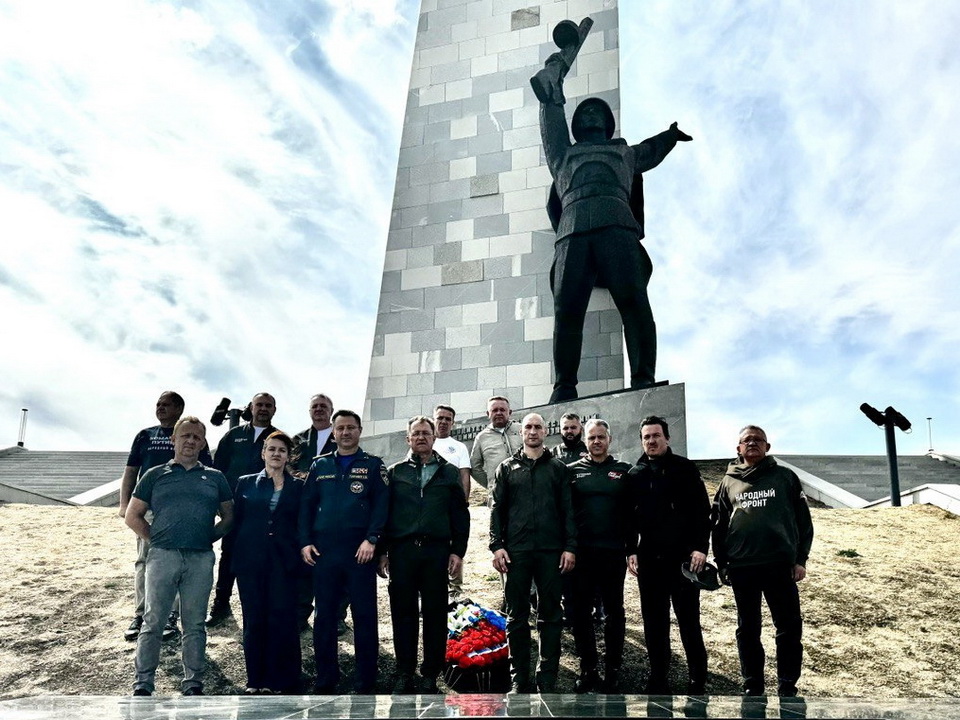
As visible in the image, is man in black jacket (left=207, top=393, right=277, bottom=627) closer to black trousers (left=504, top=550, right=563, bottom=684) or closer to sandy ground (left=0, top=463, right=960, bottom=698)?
sandy ground (left=0, top=463, right=960, bottom=698)

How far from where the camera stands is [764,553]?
189 inches

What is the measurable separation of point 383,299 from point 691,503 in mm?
8182

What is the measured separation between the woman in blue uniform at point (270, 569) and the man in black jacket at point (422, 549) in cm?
→ 57

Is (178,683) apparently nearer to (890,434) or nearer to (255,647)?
(255,647)

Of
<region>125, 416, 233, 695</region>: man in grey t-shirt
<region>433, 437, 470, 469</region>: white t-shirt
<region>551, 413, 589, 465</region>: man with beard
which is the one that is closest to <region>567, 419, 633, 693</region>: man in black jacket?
<region>551, 413, 589, 465</region>: man with beard

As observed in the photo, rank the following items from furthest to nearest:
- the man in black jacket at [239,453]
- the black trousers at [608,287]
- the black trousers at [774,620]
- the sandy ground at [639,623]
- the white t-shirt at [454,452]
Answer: the black trousers at [608,287] < the white t-shirt at [454,452] < the man in black jacket at [239,453] < the sandy ground at [639,623] < the black trousers at [774,620]

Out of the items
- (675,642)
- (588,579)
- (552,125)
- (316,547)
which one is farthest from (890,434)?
(316,547)

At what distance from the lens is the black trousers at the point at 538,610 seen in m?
4.87

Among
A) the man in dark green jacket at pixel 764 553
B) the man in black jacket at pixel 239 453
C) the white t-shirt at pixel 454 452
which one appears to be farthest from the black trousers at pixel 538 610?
the man in black jacket at pixel 239 453

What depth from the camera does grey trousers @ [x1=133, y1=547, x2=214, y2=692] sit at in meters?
4.92

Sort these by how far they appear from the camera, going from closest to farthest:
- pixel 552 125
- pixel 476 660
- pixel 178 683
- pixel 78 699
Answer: pixel 78 699
pixel 476 660
pixel 178 683
pixel 552 125

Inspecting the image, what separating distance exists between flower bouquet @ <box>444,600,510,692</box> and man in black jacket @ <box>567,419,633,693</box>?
42 cm

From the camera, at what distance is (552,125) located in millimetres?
11008

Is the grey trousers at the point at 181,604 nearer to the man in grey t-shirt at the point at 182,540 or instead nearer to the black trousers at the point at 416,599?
the man in grey t-shirt at the point at 182,540
